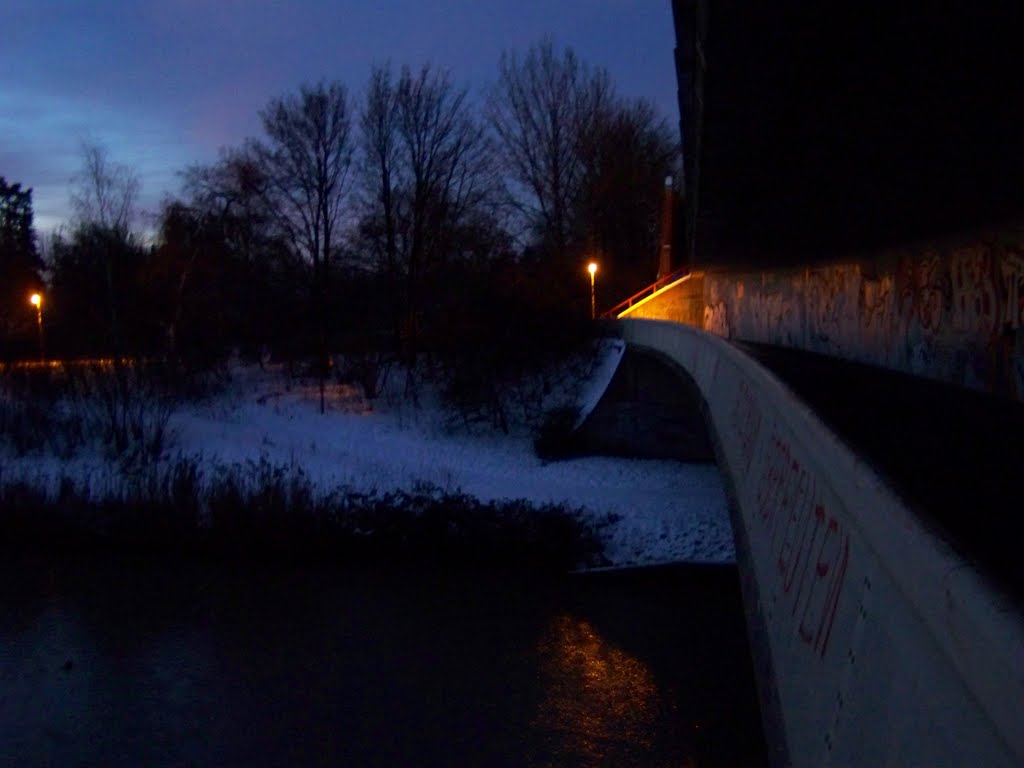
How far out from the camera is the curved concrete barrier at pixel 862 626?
227 centimetres

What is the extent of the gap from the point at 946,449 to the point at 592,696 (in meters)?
9.58

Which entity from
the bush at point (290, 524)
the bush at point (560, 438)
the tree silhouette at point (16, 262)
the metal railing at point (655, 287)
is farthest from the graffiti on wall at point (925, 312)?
the tree silhouette at point (16, 262)

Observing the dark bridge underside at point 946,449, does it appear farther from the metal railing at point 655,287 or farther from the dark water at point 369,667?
the metal railing at point 655,287

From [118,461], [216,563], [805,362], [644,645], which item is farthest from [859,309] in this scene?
[118,461]

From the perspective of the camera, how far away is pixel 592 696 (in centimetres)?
1552

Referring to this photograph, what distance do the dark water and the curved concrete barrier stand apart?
7517 millimetres

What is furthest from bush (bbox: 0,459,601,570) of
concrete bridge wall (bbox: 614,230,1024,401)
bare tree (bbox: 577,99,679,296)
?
bare tree (bbox: 577,99,679,296)

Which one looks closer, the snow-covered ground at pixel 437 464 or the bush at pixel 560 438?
the snow-covered ground at pixel 437 464

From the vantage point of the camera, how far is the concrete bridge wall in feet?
38.4

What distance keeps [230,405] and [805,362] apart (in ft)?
83.2

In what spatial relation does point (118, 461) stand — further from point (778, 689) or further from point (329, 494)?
point (778, 689)

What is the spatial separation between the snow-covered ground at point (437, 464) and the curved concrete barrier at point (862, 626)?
1747cm

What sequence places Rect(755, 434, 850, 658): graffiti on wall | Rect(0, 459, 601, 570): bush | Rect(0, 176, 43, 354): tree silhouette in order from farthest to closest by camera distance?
Rect(0, 176, 43, 354): tree silhouette
Rect(0, 459, 601, 570): bush
Rect(755, 434, 850, 658): graffiti on wall

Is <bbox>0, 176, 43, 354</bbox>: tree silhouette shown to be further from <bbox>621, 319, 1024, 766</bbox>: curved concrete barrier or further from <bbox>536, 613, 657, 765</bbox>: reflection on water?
<bbox>621, 319, 1024, 766</bbox>: curved concrete barrier
